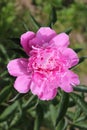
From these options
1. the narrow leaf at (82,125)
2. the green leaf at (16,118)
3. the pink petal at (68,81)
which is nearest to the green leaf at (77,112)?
the narrow leaf at (82,125)

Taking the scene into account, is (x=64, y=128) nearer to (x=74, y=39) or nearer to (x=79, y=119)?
(x=79, y=119)

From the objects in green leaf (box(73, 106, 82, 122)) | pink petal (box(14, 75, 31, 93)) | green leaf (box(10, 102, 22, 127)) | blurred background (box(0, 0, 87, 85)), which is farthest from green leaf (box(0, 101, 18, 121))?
blurred background (box(0, 0, 87, 85))

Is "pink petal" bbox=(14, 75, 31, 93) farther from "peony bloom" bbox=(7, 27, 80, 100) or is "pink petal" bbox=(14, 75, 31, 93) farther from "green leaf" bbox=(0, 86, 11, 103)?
"green leaf" bbox=(0, 86, 11, 103)

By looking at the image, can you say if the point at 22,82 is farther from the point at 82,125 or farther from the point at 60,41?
the point at 82,125

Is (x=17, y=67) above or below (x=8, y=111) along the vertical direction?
above

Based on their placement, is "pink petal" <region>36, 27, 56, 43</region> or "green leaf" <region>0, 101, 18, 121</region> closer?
"pink petal" <region>36, 27, 56, 43</region>

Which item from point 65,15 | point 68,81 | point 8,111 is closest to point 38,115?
point 8,111
